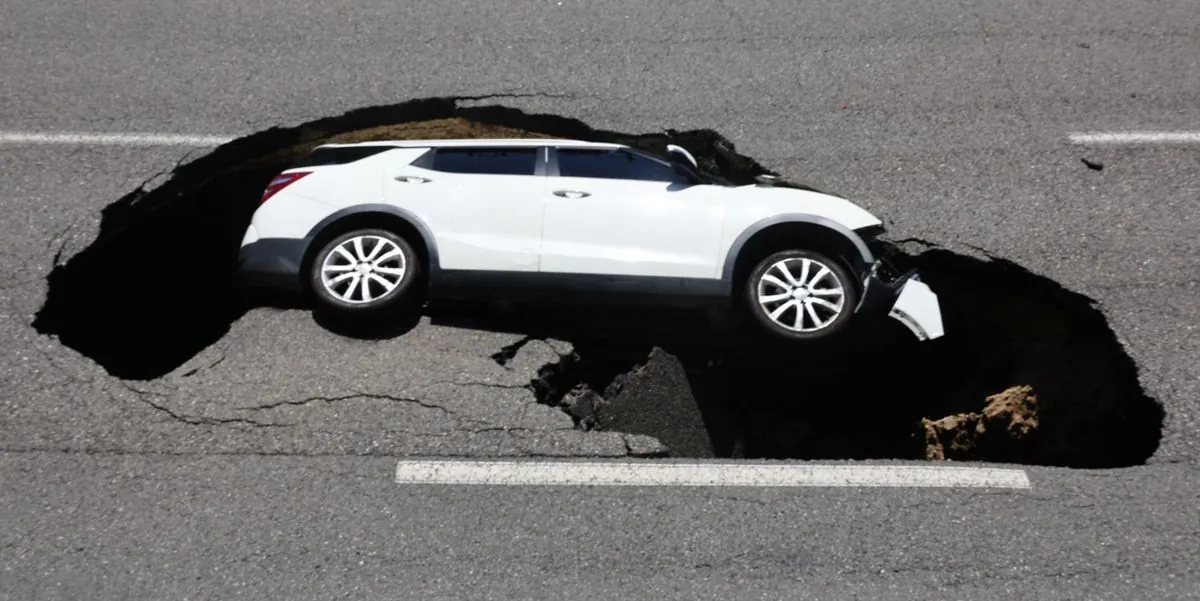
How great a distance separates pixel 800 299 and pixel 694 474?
4.84 ft

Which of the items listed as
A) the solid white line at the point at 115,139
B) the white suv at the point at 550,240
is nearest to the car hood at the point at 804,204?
the white suv at the point at 550,240

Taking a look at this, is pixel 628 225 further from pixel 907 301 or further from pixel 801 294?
pixel 907 301

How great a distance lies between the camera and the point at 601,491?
7.45 m

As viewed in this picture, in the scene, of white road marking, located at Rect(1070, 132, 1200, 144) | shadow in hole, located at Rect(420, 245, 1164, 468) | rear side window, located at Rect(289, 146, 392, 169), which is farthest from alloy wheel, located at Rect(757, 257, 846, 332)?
white road marking, located at Rect(1070, 132, 1200, 144)

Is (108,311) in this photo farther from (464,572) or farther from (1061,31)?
(1061,31)

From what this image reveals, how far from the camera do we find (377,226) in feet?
27.8

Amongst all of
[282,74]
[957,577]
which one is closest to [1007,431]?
[957,577]

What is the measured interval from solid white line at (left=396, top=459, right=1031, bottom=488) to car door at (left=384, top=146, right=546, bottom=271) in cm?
143

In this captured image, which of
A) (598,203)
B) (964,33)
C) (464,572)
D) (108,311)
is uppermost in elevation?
(964,33)

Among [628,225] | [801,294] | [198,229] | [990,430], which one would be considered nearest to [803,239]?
[801,294]

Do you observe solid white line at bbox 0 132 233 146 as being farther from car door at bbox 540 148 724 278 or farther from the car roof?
car door at bbox 540 148 724 278

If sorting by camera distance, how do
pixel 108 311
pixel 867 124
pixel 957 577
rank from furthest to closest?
pixel 867 124 < pixel 108 311 < pixel 957 577

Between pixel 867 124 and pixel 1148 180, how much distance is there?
219cm

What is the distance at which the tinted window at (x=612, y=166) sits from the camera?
8.62 meters
